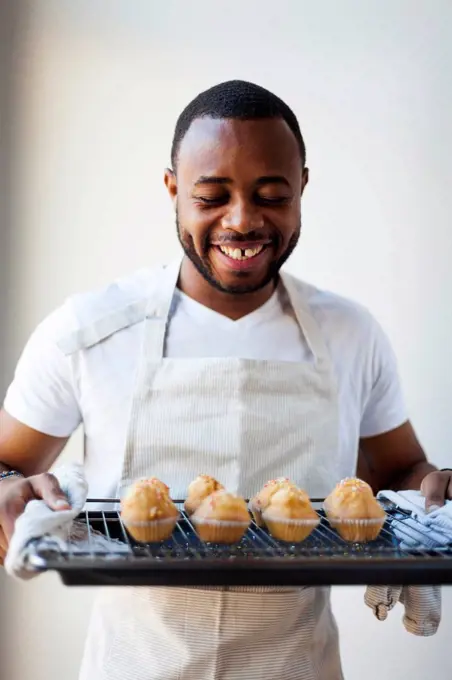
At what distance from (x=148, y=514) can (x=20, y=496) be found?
0.16m

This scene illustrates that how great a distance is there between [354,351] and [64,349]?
0.47m

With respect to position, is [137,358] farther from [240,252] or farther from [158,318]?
[240,252]

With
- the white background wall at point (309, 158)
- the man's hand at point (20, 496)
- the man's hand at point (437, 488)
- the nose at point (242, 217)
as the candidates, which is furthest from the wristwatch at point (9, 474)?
the white background wall at point (309, 158)

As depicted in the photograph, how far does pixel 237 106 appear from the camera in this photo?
1.30 m

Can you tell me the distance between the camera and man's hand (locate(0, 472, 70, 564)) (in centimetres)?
104

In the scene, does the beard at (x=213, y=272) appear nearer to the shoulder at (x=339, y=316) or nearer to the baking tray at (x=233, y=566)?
the shoulder at (x=339, y=316)

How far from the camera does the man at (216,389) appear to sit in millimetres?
1192

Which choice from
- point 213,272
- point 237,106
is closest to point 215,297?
point 213,272

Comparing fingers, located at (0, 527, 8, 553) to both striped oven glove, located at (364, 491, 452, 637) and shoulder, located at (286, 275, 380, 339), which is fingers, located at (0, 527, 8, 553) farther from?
shoulder, located at (286, 275, 380, 339)

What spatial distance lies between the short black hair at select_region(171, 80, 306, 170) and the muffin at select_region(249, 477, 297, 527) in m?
0.53

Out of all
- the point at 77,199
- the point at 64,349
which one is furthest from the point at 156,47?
the point at 64,349

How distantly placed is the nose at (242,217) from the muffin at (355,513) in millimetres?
396

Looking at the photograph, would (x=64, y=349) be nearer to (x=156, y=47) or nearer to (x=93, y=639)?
(x=93, y=639)

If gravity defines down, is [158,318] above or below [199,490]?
above
